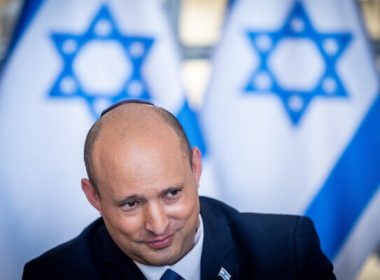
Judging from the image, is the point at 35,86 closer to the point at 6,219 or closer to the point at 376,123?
the point at 6,219

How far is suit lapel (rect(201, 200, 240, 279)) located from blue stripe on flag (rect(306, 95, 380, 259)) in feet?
3.63

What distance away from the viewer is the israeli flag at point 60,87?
8.66 feet

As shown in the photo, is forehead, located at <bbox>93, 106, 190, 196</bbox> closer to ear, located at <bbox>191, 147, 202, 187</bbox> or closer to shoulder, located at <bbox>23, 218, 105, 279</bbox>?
ear, located at <bbox>191, 147, 202, 187</bbox>

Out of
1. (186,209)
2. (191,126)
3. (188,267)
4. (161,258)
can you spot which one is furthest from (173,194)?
(191,126)

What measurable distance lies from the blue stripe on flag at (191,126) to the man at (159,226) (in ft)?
2.78

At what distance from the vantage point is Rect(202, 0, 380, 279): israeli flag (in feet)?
8.86

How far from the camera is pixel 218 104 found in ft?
8.99

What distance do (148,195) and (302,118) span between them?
1.59 metres

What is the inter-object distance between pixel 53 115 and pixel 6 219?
0.59 meters

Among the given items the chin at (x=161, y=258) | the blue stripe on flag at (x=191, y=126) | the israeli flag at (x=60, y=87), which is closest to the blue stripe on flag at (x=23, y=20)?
the israeli flag at (x=60, y=87)

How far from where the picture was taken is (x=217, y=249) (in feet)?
5.49

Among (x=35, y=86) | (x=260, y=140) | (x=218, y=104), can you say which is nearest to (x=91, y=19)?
(x=35, y=86)

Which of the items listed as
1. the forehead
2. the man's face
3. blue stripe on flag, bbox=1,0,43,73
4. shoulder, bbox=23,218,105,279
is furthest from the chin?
blue stripe on flag, bbox=1,0,43,73

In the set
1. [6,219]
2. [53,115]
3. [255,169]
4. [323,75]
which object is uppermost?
[323,75]
